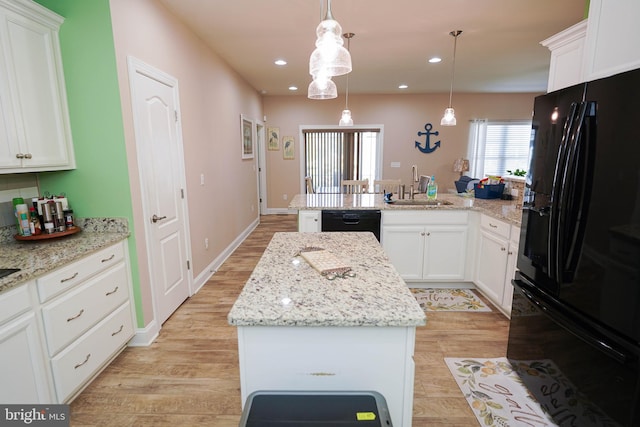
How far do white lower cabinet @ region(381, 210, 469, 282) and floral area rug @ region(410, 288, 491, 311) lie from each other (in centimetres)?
12

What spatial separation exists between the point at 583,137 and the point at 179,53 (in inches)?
123

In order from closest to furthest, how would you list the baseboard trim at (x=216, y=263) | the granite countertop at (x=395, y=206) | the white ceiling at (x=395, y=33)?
the white ceiling at (x=395, y=33) < the granite countertop at (x=395, y=206) < the baseboard trim at (x=216, y=263)

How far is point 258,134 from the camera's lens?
680cm

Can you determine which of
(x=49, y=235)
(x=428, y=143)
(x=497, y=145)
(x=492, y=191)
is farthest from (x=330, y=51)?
(x=497, y=145)

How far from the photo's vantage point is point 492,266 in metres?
2.84

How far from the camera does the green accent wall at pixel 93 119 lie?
2004mm

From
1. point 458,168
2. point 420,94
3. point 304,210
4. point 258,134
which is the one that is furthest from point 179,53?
point 458,168

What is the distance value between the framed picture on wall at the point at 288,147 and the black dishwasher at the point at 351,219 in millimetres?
4316

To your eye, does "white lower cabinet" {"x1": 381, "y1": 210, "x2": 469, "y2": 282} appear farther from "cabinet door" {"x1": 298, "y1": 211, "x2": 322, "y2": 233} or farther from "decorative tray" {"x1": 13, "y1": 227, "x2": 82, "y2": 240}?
"decorative tray" {"x1": 13, "y1": 227, "x2": 82, "y2": 240}

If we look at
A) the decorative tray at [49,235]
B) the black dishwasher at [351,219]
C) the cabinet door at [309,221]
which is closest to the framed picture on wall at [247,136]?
the cabinet door at [309,221]

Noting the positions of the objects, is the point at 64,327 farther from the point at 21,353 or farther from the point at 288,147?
the point at 288,147

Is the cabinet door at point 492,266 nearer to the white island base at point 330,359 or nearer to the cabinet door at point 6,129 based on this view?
the white island base at point 330,359

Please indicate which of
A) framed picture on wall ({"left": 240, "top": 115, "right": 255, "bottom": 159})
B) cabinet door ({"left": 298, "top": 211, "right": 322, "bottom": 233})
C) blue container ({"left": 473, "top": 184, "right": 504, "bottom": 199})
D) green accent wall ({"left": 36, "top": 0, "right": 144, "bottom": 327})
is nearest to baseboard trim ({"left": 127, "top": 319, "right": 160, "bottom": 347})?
green accent wall ({"left": 36, "top": 0, "right": 144, "bottom": 327})

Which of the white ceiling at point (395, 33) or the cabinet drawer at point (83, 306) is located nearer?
the cabinet drawer at point (83, 306)
